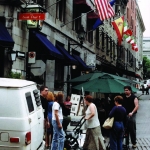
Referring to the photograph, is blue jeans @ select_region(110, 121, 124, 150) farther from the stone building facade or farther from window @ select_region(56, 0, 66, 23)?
window @ select_region(56, 0, 66, 23)

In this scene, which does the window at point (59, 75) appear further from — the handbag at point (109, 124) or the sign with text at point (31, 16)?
the handbag at point (109, 124)

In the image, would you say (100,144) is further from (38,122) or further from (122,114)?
(38,122)

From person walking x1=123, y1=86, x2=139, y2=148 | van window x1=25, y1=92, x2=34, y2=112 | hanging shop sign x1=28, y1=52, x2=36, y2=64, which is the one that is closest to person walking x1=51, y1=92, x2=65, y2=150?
van window x1=25, y1=92, x2=34, y2=112

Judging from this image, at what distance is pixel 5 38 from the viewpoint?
11.4 metres

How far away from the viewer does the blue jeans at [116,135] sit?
8445 mm

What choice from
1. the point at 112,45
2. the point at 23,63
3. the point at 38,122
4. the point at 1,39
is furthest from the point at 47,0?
the point at 112,45

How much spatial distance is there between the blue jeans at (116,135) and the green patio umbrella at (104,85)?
3.63 metres

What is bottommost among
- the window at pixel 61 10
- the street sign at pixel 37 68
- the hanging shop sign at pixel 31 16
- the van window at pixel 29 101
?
the van window at pixel 29 101

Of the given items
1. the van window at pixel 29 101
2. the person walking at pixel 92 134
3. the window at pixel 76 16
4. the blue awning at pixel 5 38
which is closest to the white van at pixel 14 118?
the van window at pixel 29 101

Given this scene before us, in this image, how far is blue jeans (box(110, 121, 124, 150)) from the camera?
8.45 m

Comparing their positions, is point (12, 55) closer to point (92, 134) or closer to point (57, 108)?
point (57, 108)

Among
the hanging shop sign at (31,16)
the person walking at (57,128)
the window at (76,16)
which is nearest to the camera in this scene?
the person walking at (57,128)

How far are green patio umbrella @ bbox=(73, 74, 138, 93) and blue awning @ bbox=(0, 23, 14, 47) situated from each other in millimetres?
3440

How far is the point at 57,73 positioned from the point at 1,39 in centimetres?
831
